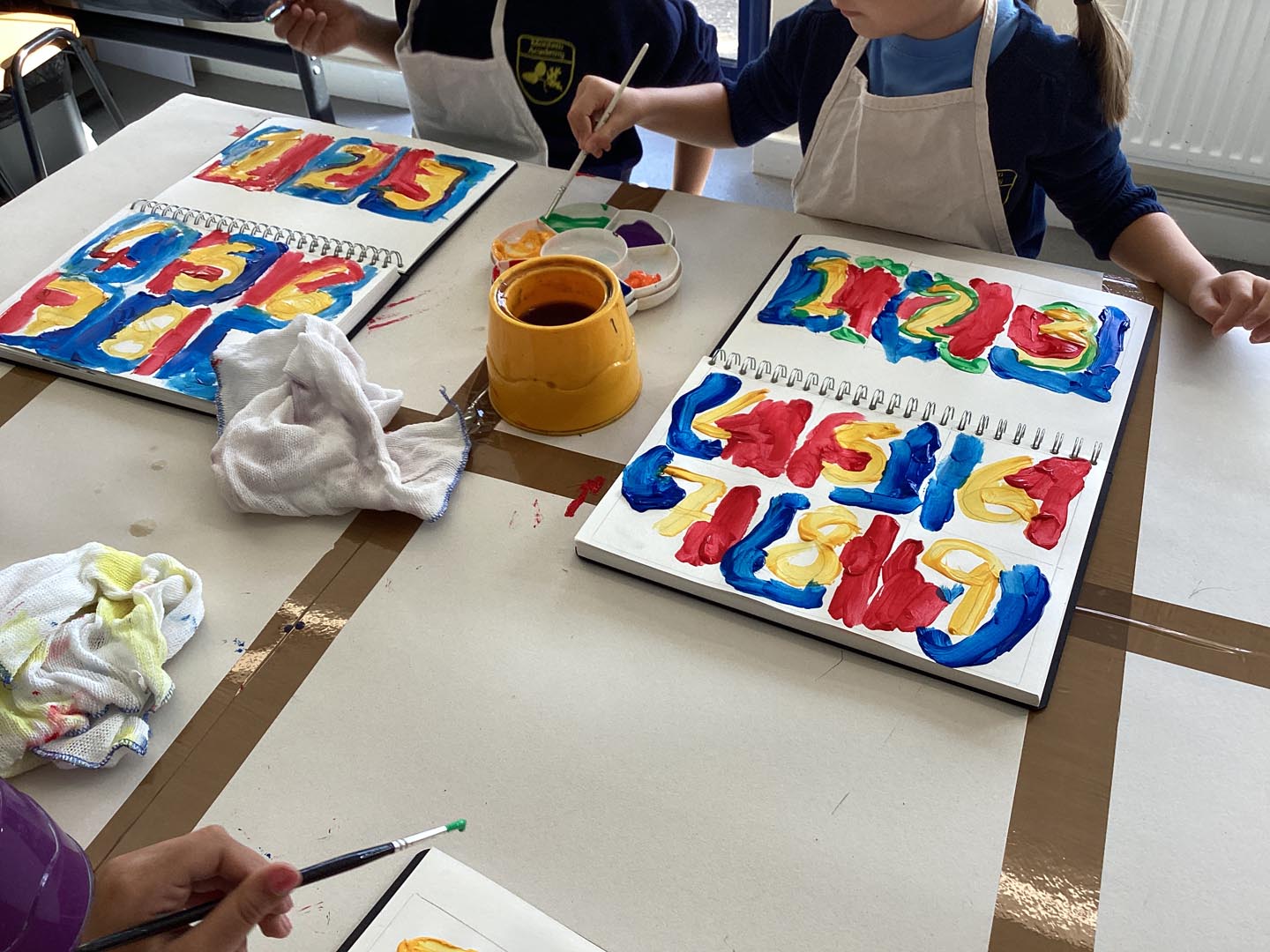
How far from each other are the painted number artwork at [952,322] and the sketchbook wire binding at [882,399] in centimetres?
6

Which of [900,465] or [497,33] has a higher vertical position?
[497,33]

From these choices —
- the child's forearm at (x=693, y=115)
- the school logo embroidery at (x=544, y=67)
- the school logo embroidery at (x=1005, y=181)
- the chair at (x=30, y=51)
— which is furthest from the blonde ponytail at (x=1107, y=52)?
the chair at (x=30, y=51)

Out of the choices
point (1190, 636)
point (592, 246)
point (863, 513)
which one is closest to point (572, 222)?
point (592, 246)

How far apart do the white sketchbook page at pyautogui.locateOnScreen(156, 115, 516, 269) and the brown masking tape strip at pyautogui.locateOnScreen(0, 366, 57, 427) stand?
0.96ft

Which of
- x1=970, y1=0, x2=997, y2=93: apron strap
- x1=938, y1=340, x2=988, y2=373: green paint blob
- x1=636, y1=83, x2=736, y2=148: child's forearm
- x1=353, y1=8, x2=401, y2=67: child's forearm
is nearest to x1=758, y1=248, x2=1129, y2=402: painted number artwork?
x1=938, y1=340, x2=988, y2=373: green paint blob

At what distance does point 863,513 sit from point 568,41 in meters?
0.90

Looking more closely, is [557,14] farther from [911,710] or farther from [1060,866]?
[1060,866]

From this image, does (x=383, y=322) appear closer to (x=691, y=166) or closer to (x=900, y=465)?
(x=900, y=465)

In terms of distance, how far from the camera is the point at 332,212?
1186 millimetres

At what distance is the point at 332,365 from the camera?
35.1 inches

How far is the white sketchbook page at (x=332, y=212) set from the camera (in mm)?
1140

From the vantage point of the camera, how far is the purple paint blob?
1.13 meters

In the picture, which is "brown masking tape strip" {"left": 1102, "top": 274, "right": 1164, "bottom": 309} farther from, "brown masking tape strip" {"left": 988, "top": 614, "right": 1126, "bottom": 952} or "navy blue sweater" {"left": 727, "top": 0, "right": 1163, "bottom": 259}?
"brown masking tape strip" {"left": 988, "top": 614, "right": 1126, "bottom": 952}

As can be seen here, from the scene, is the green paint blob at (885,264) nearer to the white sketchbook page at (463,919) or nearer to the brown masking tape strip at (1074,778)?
the brown masking tape strip at (1074,778)
